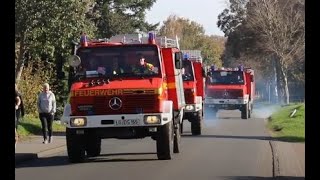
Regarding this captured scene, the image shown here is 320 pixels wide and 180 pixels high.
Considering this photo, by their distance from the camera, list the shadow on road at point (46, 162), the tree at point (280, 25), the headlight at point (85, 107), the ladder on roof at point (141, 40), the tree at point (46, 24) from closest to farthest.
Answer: the headlight at point (85, 107)
the shadow on road at point (46, 162)
the ladder on roof at point (141, 40)
the tree at point (46, 24)
the tree at point (280, 25)

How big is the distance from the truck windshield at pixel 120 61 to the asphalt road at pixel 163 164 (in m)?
1.98

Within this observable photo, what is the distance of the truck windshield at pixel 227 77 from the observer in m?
37.2

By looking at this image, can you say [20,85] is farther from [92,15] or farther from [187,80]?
[92,15]

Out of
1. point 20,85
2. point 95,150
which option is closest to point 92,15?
point 20,85

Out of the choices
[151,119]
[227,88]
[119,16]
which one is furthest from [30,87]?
[119,16]

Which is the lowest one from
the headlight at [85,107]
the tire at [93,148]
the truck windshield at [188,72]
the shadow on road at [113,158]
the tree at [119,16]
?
the shadow on road at [113,158]

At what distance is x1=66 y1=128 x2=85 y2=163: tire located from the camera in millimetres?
14359

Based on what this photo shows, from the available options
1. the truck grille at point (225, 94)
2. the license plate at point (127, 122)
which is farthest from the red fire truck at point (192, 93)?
the truck grille at point (225, 94)

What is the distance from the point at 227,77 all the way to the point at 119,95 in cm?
2386

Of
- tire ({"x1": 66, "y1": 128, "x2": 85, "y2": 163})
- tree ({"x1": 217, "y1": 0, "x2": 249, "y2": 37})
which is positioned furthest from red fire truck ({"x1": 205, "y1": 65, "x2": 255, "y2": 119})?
tree ({"x1": 217, "y1": 0, "x2": 249, "y2": 37})

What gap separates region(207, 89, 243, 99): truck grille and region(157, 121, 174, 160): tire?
73.8 feet

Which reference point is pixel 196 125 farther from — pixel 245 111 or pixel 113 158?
pixel 245 111

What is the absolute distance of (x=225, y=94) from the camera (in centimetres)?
3731

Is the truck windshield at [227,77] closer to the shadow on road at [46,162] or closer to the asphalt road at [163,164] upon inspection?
the asphalt road at [163,164]
